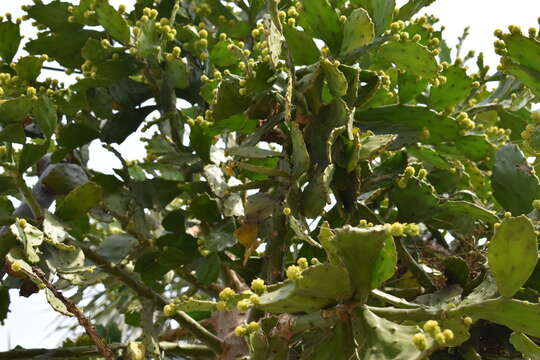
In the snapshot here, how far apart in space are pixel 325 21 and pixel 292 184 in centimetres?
39

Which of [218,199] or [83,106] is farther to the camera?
[83,106]

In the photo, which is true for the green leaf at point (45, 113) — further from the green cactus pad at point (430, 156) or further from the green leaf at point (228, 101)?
the green cactus pad at point (430, 156)

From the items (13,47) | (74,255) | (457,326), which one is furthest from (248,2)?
(457,326)

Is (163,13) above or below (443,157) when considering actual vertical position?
above

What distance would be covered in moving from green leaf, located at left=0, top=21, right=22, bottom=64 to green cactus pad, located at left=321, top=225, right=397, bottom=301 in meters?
1.15

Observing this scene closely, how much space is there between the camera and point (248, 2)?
221cm

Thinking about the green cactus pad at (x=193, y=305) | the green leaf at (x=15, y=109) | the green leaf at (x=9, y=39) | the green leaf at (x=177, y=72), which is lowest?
the green cactus pad at (x=193, y=305)

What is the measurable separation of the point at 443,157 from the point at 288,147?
44cm

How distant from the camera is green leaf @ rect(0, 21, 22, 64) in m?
1.80

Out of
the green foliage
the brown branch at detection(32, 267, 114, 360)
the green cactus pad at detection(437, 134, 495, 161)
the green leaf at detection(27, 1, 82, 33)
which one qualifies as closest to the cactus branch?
the green foliage

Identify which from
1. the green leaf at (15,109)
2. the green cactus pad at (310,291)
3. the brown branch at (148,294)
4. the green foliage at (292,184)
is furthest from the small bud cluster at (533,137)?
the green leaf at (15,109)

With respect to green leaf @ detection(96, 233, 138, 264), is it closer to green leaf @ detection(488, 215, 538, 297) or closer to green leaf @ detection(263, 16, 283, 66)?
green leaf @ detection(263, 16, 283, 66)

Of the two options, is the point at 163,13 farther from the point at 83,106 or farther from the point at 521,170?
the point at 521,170

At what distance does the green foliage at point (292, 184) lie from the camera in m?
1.11
